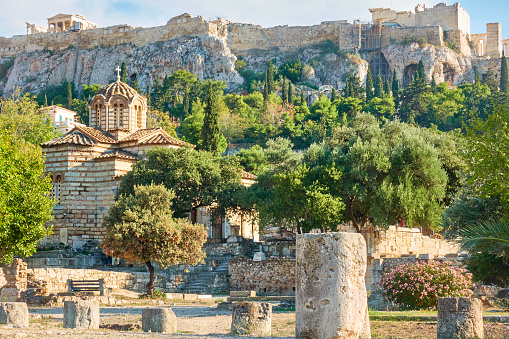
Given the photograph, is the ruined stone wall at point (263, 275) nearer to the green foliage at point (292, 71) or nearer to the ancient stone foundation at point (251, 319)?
the ancient stone foundation at point (251, 319)

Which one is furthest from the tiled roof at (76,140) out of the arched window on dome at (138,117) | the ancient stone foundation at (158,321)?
the ancient stone foundation at (158,321)

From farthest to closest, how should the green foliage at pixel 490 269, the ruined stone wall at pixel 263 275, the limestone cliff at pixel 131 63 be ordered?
the limestone cliff at pixel 131 63 < the ruined stone wall at pixel 263 275 < the green foliage at pixel 490 269

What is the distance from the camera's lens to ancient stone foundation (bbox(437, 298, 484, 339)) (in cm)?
1222

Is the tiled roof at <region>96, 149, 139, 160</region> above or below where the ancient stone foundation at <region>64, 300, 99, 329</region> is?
above

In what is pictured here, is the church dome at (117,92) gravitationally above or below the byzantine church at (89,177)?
above

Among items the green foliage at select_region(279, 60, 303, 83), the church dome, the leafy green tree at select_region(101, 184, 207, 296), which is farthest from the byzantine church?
the green foliage at select_region(279, 60, 303, 83)

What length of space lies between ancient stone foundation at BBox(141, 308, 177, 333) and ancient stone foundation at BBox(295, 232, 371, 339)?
12.5ft

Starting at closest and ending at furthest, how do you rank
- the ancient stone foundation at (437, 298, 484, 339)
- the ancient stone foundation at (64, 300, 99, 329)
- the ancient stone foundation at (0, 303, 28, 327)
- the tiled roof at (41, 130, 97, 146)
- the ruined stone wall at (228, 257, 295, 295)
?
the ancient stone foundation at (437, 298, 484, 339), the ancient stone foundation at (0, 303, 28, 327), the ancient stone foundation at (64, 300, 99, 329), the ruined stone wall at (228, 257, 295, 295), the tiled roof at (41, 130, 97, 146)

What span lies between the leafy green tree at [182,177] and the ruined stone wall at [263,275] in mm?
4073

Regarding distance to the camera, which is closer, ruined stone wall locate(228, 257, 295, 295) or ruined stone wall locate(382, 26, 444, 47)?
ruined stone wall locate(228, 257, 295, 295)

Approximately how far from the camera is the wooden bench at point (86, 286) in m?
22.6

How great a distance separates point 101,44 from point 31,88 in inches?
471

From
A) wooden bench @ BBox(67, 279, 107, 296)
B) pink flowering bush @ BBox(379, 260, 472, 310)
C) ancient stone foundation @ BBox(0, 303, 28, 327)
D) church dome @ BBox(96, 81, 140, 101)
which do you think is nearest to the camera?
ancient stone foundation @ BBox(0, 303, 28, 327)

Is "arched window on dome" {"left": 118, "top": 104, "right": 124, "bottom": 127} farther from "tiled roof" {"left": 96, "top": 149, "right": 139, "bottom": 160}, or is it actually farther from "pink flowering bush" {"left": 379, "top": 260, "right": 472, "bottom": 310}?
"pink flowering bush" {"left": 379, "top": 260, "right": 472, "bottom": 310}
